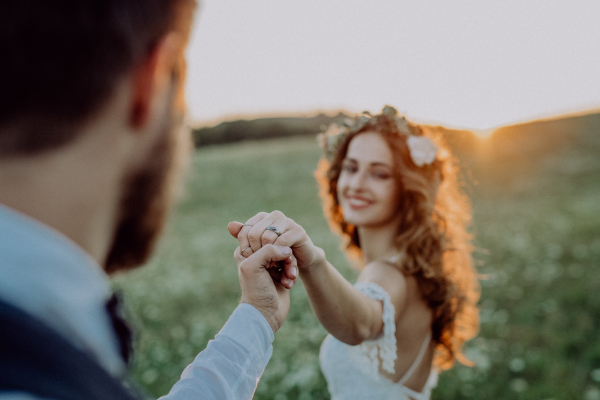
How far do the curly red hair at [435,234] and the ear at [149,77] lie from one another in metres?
1.97

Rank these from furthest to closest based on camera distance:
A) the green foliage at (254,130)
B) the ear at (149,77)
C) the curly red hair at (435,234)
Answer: the green foliage at (254,130) < the curly red hair at (435,234) < the ear at (149,77)

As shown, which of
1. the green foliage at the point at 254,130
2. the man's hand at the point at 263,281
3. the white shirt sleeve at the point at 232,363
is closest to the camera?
the white shirt sleeve at the point at 232,363

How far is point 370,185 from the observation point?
276 cm

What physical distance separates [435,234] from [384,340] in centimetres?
87

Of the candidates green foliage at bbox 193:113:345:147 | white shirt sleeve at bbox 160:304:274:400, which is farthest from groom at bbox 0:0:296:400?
green foliage at bbox 193:113:345:147

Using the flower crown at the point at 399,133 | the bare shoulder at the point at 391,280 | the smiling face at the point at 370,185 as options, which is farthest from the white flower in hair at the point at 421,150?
the bare shoulder at the point at 391,280

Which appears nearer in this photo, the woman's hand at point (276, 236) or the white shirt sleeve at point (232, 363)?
the white shirt sleeve at point (232, 363)

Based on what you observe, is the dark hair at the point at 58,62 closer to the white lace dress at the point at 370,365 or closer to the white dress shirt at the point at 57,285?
the white dress shirt at the point at 57,285

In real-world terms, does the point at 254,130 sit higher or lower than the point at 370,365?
lower

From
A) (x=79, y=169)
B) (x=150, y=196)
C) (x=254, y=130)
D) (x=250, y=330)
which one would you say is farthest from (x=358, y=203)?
(x=254, y=130)

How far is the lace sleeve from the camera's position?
2.21 meters

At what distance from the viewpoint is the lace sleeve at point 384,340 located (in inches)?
87.2

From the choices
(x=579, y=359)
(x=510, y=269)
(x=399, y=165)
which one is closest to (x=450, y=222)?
(x=399, y=165)

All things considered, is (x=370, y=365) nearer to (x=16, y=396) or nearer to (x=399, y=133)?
(x=399, y=133)
